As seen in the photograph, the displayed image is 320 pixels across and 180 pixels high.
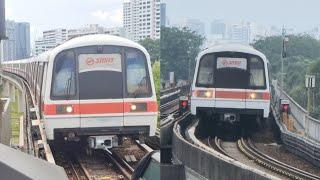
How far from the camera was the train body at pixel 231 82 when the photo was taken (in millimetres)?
2047

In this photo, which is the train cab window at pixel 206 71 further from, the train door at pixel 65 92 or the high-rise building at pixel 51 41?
the high-rise building at pixel 51 41

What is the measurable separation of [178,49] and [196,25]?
0.43ft

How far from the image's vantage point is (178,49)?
7.18 ft

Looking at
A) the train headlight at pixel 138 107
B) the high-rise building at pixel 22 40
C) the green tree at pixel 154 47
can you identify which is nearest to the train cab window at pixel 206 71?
the green tree at pixel 154 47

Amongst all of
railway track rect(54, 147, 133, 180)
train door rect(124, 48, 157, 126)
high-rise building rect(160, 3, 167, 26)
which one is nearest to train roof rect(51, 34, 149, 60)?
train door rect(124, 48, 157, 126)

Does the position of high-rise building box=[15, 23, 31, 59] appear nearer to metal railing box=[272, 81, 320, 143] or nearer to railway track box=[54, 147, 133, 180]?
railway track box=[54, 147, 133, 180]

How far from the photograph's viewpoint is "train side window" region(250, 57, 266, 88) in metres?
2.05

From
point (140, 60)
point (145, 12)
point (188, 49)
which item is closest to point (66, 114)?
point (140, 60)

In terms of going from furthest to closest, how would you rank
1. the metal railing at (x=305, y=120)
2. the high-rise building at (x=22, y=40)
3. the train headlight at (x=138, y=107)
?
the high-rise building at (x=22, y=40) → the train headlight at (x=138, y=107) → the metal railing at (x=305, y=120)

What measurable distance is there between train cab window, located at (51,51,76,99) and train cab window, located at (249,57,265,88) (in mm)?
3894

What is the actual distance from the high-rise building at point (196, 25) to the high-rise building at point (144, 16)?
182mm

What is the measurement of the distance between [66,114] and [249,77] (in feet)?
13.3

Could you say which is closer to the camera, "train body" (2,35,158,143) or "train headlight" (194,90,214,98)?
"train headlight" (194,90,214,98)

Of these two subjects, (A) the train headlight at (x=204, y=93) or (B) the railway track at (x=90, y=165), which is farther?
(B) the railway track at (x=90, y=165)
